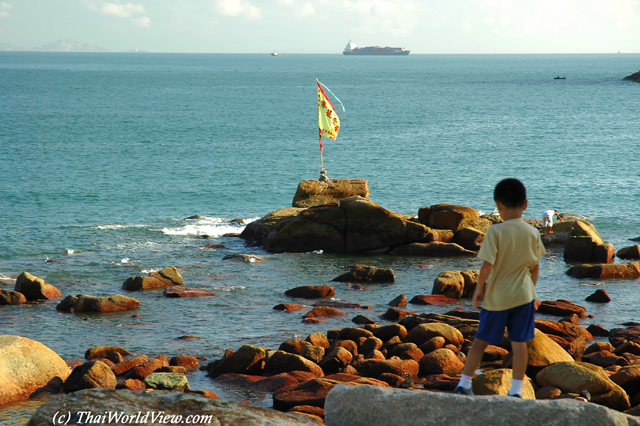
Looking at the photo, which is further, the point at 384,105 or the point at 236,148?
the point at 384,105

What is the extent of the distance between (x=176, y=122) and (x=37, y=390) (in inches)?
2717

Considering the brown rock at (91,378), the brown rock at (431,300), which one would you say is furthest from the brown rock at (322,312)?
the brown rock at (91,378)

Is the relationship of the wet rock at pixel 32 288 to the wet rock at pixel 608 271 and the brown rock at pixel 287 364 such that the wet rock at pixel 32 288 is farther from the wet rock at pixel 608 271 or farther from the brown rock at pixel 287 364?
the wet rock at pixel 608 271

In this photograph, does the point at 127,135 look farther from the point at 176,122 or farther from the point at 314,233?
the point at 314,233

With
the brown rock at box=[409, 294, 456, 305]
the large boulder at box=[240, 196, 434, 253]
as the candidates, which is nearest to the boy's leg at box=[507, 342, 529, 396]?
the brown rock at box=[409, 294, 456, 305]

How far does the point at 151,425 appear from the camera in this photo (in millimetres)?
5898

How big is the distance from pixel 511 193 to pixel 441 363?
209 inches

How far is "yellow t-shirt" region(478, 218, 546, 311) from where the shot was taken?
7.08 metres

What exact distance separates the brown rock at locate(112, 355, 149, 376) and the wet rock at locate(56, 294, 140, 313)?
5.45 m

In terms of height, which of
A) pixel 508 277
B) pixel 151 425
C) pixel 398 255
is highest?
pixel 508 277

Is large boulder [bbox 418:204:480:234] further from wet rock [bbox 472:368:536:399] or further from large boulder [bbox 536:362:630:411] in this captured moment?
wet rock [bbox 472:368:536:399]

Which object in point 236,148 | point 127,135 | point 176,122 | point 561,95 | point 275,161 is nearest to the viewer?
point 275,161

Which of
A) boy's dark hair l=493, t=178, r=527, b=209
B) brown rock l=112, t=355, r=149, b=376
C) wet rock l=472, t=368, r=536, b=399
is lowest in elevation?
brown rock l=112, t=355, r=149, b=376

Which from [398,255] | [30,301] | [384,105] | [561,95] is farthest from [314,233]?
[561,95]
